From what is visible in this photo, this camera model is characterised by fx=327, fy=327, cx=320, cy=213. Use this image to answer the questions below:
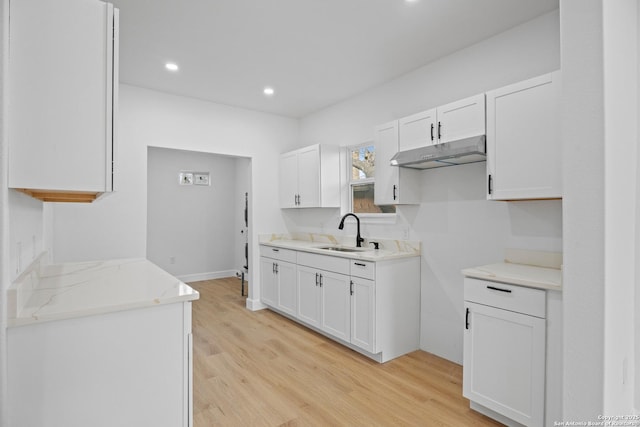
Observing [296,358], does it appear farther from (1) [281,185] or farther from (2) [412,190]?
(1) [281,185]

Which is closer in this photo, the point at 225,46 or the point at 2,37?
the point at 2,37

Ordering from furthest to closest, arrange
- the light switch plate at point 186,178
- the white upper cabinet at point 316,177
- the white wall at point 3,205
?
the light switch plate at point 186,178
the white upper cabinet at point 316,177
the white wall at point 3,205

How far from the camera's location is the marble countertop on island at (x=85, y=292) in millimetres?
1249

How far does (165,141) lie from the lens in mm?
3852

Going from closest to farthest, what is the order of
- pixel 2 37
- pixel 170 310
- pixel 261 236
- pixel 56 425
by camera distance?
pixel 2 37
pixel 56 425
pixel 170 310
pixel 261 236

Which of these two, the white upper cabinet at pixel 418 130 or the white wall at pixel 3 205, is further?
the white upper cabinet at pixel 418 130

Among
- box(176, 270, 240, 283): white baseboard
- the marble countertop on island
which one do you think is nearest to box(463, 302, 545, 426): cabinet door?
the marble countertop on island

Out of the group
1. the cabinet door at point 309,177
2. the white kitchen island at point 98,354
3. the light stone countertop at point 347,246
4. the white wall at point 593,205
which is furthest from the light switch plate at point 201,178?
the white wall at point 593,205

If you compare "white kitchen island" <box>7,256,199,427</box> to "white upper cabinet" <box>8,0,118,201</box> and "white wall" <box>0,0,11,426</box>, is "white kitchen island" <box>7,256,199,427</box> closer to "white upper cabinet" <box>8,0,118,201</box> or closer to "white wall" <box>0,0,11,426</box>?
"white wall" <box>0,0,11,426</box>

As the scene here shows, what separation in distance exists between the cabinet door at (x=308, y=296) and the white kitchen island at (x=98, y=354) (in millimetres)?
2037

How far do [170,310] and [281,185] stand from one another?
3.41 meters

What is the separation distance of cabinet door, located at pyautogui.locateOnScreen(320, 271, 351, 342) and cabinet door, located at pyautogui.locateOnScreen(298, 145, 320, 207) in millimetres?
1109

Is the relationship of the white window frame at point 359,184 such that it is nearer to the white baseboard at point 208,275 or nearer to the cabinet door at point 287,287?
the cabinet door at point 287,287

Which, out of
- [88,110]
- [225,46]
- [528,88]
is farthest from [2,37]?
[528,88]
